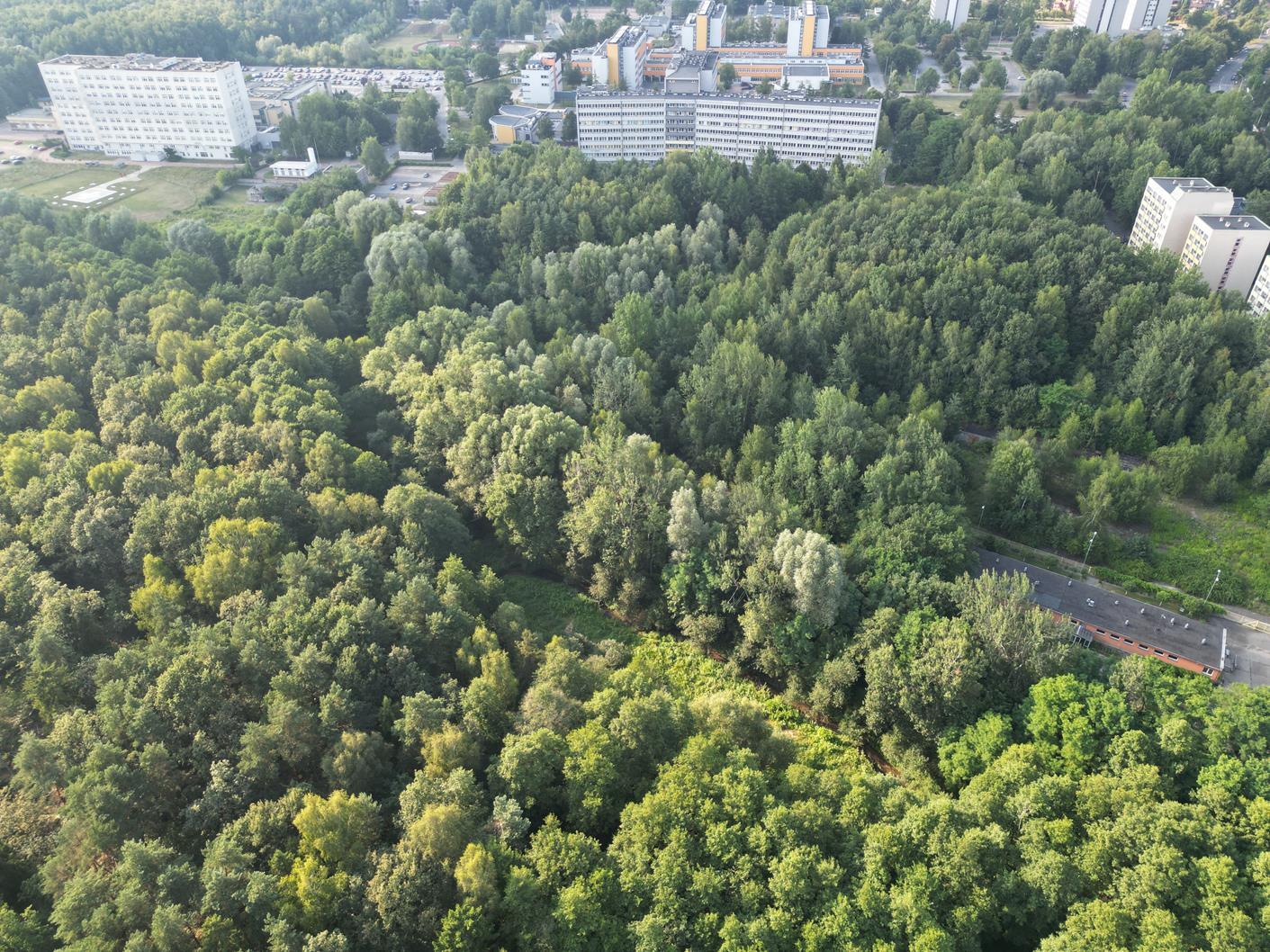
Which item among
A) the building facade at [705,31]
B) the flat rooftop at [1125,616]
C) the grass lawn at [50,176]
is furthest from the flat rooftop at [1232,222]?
the grass lawn at [50,176]

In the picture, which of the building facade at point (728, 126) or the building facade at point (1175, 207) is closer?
the building facade at point (1175, 207)

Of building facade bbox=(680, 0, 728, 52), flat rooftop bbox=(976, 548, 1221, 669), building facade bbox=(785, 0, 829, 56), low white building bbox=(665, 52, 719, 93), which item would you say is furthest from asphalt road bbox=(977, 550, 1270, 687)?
building facade bbox=(680, 0, 728, 52)

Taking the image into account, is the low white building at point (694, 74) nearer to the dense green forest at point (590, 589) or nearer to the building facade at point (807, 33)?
the building facade at point (807, 33)

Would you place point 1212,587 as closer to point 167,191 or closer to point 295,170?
point 295,170

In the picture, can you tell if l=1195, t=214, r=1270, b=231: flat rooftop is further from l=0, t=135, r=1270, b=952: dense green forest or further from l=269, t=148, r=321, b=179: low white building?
l=269, t=148, r=321, b=179: low white building

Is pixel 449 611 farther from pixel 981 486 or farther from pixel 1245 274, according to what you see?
pixel 1245 274

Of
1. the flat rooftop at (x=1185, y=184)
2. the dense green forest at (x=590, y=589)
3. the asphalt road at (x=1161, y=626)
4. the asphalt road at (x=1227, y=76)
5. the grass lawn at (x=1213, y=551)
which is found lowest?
the asphalt road at (x=1161, y=626)

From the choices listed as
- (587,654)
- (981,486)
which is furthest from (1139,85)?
(587,654)
